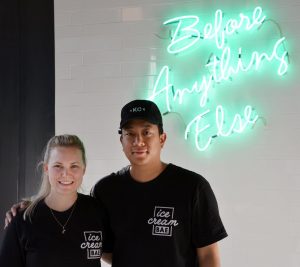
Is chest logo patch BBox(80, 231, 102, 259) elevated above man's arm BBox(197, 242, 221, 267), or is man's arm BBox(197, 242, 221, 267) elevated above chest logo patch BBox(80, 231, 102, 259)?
chest logo patch BBox(80, 231, 102, 259)

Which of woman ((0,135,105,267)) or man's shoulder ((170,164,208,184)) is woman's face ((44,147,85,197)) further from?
man's shoulder ((170,164,208,184))

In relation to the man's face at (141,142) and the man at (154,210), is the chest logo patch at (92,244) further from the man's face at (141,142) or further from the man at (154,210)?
the man's face at (141,142)

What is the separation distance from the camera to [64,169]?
1.73 meters

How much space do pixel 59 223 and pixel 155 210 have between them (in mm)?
432

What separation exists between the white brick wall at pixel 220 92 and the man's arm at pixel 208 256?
991mm

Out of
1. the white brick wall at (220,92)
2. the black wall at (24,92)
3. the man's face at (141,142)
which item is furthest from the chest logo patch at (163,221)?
the black wall at (24,92)

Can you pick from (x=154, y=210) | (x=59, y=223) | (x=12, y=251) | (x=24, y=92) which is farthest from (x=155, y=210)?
(x=24, y=92)

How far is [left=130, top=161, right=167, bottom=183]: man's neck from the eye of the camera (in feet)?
5.91

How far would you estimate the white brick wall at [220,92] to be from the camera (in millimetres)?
2670

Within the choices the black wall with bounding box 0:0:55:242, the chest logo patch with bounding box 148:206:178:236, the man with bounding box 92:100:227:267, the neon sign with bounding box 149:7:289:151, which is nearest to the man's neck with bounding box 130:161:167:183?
the man with bounding box 92:100:227:267

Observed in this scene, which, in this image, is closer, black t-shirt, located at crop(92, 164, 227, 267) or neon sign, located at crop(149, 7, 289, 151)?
black t-shirt, located at crop(92, 164, 227, 267)

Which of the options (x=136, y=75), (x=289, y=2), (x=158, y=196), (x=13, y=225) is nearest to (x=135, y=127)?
(x=158, y=196)

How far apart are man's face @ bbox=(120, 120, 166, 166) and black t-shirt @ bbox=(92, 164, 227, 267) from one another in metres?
0.11

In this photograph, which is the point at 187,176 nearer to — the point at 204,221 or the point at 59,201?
the point at 204,221
